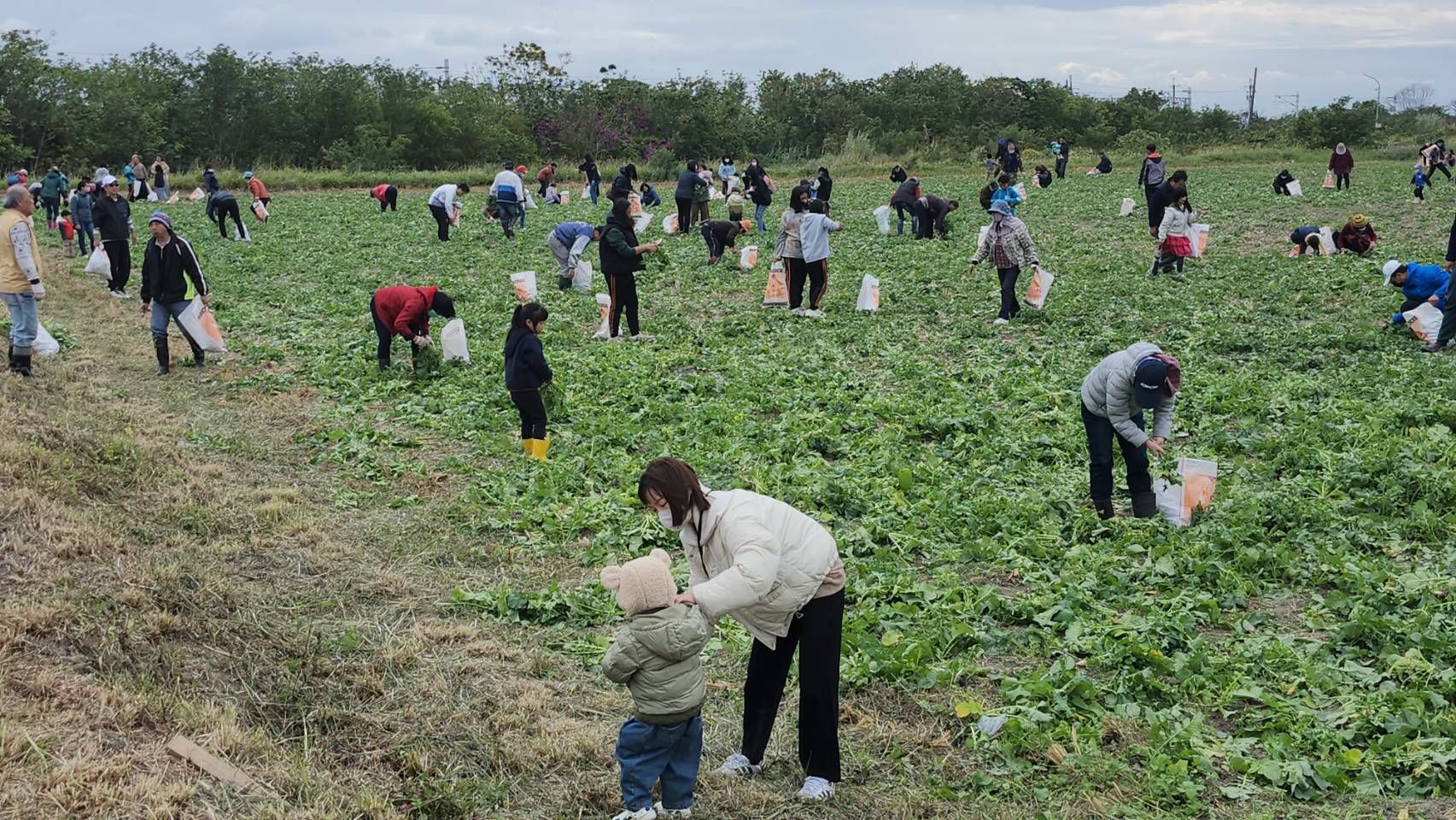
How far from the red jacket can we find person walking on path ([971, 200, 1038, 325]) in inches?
251

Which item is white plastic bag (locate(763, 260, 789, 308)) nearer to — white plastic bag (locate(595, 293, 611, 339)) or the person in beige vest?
white plastic bag (locate(595, 293, 611, 339))

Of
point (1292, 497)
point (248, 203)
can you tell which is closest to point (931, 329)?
point (1292, 497)

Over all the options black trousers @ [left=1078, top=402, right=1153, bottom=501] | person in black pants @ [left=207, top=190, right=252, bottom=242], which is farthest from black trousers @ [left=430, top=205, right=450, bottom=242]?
black trousers @ [left=1078, top=402, right=1153, bottom=501]

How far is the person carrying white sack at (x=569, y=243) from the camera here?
631 inches

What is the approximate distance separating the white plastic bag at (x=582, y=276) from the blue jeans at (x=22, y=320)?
7.38 m

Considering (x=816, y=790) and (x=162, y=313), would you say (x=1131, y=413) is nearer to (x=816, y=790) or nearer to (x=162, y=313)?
(x=816, y=790)

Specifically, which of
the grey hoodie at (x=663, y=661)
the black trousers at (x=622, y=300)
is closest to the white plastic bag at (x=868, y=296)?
the black trousers at (x=622, y=300)

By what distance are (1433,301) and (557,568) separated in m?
9.42

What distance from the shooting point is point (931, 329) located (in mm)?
13750

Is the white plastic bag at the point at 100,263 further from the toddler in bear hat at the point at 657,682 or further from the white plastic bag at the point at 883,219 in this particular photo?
the toddler in bear hat at the point at 657,682

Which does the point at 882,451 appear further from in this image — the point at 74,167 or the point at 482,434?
the point at 74,167

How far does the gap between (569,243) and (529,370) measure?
762 cm

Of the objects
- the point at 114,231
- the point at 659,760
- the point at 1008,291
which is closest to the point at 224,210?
the point at 114,231

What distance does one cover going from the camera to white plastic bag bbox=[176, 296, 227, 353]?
39.2 feet
